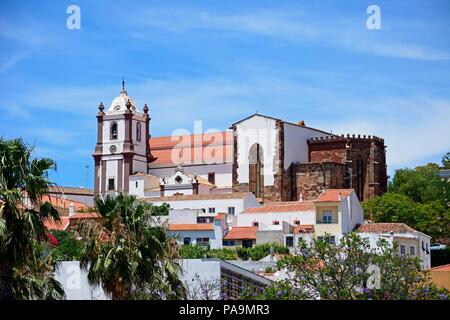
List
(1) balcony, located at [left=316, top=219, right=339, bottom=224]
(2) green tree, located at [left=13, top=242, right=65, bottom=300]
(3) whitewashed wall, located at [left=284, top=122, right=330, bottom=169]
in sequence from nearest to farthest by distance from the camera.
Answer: (2) green tree, located at [left=13, top=242, right=65, bottom=300]
(1) balcony, located at [left=316, top=219, right=339, bottom=224]
(3) whitewashed wall, located at [left=284, top=122, right=330, bottom=169]

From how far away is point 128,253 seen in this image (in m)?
29.7

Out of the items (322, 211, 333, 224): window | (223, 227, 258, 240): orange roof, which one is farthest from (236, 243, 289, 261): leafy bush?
(223, 227, 258, 240): orange roof

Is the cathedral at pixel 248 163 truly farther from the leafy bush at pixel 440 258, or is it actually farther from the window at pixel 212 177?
the leafy bush at pixel 440 258

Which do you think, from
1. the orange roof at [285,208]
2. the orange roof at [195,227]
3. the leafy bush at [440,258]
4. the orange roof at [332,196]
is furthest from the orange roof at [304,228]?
the leafy bush at [440,258]

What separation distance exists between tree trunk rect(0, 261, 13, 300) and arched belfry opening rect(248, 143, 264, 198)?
7074 cm

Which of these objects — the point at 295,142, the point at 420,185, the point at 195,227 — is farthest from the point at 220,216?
the point at 420,185

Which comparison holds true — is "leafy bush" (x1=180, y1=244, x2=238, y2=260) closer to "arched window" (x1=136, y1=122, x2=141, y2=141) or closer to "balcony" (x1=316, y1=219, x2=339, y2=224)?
"balcony" (x1=316, y1=219, x2=339, y2=224)

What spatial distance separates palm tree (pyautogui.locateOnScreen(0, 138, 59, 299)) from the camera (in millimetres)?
24469

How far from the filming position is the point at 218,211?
85.0 metres

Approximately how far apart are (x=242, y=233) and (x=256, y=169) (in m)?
19.8
